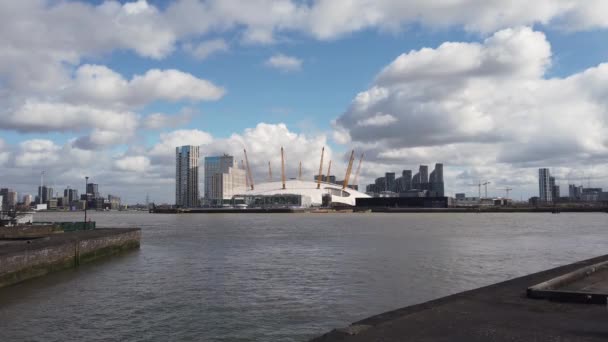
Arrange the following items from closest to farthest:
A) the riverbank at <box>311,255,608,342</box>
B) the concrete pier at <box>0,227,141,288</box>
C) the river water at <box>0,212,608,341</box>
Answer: the riverbank at <box>311,255,608,342</box> < the river water at <box>0,212,608,341</box> < the concrete pier at <box>0,227,141,288</box>

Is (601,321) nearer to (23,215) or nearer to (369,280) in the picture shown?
(369,280)

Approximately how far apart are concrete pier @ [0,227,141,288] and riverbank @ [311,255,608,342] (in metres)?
21.8

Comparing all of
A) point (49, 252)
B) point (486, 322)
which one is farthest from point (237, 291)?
point (486, 322)

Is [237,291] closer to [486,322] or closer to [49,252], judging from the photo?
[49,252]

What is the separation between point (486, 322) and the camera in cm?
1227

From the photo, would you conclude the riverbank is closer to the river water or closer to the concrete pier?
the river water

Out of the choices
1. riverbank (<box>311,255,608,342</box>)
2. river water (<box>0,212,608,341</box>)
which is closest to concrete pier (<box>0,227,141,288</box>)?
river water (<box>0,212,608,341</box>)

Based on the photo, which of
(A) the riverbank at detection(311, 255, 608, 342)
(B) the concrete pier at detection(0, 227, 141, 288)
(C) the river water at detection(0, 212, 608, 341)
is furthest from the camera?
(B) the concrete pier at detection(0, 227, 141, 288)

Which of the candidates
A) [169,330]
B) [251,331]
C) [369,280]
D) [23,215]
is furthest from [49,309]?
[23,215]

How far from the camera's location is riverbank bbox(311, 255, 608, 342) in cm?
1083

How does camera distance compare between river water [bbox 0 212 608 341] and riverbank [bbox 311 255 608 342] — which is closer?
riverbank [bbox 311 255 608 342]

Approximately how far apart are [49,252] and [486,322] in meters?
28.2

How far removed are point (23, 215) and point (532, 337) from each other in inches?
2627

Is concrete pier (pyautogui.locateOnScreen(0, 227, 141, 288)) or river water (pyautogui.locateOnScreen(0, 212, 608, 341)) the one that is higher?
concrete pier (pyautogui.locateOnScreen(0, 227, 141, 288))
